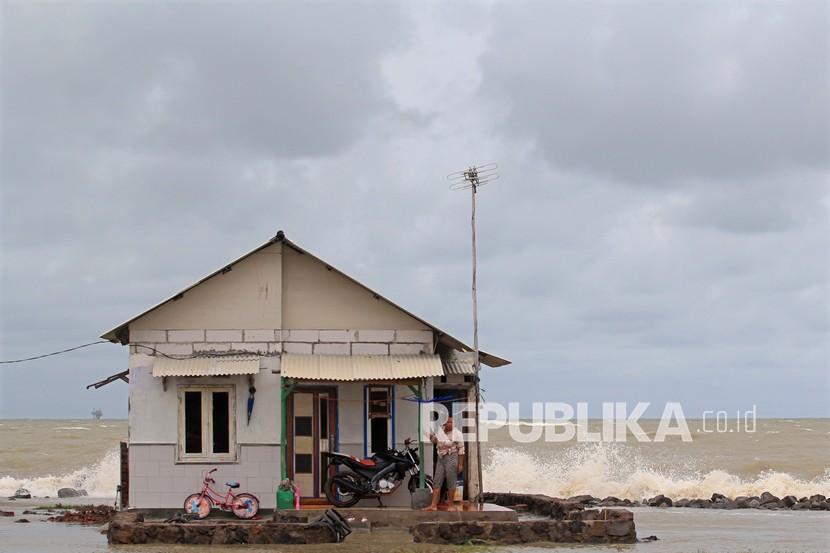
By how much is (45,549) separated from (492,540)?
6.84 m

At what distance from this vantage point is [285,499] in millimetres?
20797

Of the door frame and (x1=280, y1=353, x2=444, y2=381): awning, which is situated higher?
(x1=280, y1=353, x2=444, y2=381): awning

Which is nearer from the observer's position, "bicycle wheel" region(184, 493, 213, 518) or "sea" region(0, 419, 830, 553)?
"sea" region(0, 419, 830, 553)

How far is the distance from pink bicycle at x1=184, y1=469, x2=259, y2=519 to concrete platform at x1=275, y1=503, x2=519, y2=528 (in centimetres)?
84

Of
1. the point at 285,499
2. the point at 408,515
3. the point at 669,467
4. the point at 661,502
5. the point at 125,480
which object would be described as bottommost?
the point at 669,467

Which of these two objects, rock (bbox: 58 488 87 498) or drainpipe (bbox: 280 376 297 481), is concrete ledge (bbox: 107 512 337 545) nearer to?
drainpipe (bbox: 280 376 297 481)

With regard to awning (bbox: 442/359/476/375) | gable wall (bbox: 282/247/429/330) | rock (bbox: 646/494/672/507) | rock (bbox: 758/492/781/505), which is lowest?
rock (bbox: 646/494/672/507)

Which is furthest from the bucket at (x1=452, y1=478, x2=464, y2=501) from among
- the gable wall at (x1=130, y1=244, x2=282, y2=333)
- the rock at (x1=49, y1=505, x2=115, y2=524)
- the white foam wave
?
the white foam wave

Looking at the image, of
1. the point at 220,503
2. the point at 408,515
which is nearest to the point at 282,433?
the point at 220,503

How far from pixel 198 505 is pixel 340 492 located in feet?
7.95

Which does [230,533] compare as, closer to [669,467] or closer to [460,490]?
[460,490]

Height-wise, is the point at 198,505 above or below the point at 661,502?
above

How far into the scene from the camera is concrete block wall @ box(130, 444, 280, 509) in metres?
21.6

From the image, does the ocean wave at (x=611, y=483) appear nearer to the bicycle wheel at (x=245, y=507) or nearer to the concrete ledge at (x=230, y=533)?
the bicycle wheel at (x=245, y=507)
